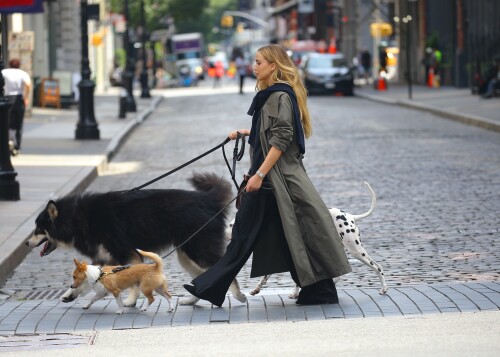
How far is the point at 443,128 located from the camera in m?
29.6

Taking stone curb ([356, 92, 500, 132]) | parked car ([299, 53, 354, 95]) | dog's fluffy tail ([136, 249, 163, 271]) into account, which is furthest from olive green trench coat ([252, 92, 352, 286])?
parked car ([299, 53, 354, 95])

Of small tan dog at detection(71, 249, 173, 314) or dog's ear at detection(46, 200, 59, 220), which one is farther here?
dog's ear at detection(46, 200, 59, 220)

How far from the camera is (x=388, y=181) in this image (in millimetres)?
17766

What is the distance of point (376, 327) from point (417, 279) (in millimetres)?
2342

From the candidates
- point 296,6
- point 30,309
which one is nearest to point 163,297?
point 30,309

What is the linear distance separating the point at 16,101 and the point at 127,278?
14209 millimetres

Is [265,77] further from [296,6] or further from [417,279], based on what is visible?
[296,6]

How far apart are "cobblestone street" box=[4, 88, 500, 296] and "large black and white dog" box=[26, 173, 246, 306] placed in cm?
83

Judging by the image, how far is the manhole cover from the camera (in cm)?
773

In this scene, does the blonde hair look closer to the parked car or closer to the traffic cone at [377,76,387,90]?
the parked car

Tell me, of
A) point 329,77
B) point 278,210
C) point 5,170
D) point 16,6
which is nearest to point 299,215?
point 278,210

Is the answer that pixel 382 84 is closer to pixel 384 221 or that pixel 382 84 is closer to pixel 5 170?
pixel 5 170

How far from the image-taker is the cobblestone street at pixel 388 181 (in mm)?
10875

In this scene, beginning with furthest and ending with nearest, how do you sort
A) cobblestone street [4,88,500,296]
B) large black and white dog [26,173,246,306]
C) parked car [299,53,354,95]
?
parked car [299,53,354,95] → cobblestone street [4,88,500,296] → large black and white dog [26,173,246,306]
